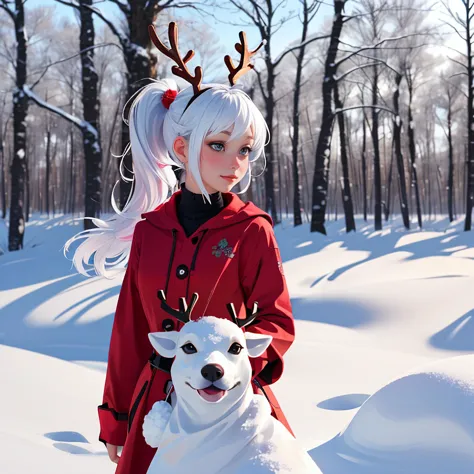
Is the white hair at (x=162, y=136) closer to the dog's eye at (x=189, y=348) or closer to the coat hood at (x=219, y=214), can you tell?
the coat hood at (x=219, y=214)

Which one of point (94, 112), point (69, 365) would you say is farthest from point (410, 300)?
point (94, 112)

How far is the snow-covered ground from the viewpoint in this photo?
303cm

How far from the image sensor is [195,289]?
72.0 inches

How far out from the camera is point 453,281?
767 cm

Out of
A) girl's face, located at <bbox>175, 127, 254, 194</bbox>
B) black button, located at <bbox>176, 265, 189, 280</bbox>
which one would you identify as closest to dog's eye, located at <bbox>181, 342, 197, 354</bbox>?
black button, located at <bbox>176, 265, 189, 280</bbox>

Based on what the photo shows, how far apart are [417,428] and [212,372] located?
80.7 inches

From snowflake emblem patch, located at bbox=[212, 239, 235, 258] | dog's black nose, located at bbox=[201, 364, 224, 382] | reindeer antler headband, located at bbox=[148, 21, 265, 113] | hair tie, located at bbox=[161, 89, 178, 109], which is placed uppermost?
reindeer antler headband, located at bbox=[148, 21, 265, 113]

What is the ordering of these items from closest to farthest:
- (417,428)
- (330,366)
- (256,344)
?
(256,344)
(417,428)
(330,366)

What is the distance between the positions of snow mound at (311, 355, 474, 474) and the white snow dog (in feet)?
5.49

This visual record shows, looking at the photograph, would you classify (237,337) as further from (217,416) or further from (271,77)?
(271,77)

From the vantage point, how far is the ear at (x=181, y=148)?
1.97m

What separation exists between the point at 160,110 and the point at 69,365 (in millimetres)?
3291

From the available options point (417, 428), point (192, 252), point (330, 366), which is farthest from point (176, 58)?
point (330, 366)

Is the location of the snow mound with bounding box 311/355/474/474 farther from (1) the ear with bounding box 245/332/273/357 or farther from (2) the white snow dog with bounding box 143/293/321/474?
(1) the ear with bounding box 245/332/273/357
